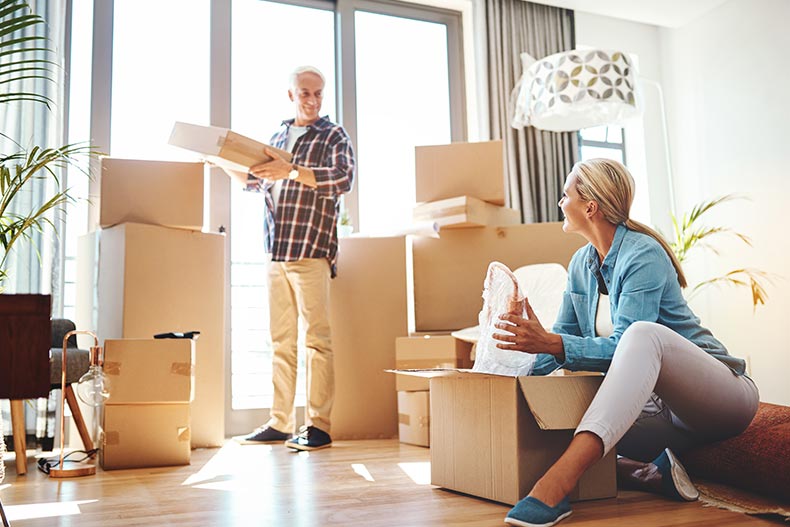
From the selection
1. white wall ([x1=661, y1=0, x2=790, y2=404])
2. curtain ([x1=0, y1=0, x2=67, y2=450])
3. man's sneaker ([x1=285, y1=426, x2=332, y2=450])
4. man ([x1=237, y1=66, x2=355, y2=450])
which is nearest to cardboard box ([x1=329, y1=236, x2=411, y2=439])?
man ([x1=237, y1=66, x2=355, y2=450])

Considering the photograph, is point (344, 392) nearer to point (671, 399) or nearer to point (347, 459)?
point (347, 459)

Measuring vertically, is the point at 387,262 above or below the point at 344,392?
above

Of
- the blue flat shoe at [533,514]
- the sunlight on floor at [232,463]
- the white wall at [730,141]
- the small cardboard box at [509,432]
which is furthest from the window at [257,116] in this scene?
the blue flat shoe at [533,514]

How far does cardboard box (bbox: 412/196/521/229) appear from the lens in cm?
327

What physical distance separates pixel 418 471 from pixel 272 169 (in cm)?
127

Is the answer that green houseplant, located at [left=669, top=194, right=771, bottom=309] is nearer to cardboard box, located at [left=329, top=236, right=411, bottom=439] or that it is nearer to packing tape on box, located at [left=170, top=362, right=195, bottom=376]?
cardboard box, located at [left=329, top=236, right=411, bottom=439]

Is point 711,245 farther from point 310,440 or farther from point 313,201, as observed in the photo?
point 310,440

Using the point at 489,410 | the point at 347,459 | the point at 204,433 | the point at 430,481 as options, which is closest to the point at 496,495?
the point at 489,410

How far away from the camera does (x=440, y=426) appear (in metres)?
2.03

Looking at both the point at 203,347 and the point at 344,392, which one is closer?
the point at 203,347

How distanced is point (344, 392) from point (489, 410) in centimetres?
152

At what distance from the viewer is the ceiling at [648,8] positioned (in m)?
4.30

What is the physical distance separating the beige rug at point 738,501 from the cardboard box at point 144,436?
1622 millimetres

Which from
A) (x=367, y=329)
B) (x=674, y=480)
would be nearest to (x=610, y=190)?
(x=674, y=480)
